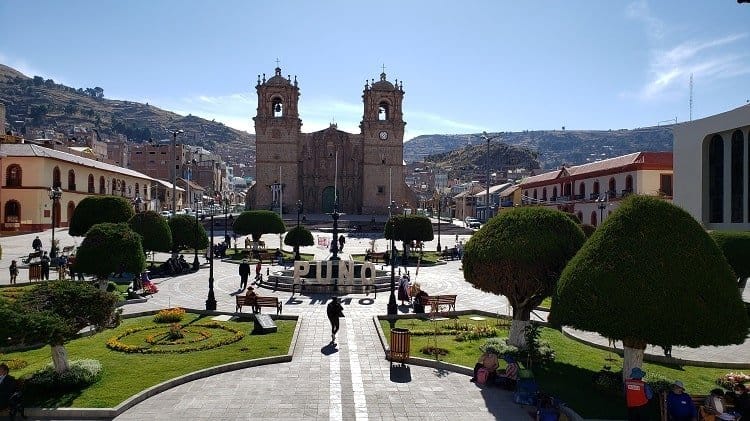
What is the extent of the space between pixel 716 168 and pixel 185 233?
91.6 feet

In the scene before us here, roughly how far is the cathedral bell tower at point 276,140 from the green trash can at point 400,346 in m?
56.0

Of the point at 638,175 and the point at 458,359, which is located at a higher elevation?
the point at 638,175

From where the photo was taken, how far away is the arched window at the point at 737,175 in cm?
2664

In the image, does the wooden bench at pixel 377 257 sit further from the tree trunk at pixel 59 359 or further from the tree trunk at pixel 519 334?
the tree trunk at pixel 59 359

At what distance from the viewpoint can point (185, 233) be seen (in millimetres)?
29500

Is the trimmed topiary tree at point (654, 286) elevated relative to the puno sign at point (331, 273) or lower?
elevated

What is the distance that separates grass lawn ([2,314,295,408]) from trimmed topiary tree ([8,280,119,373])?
0.89m

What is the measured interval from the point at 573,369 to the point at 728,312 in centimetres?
368

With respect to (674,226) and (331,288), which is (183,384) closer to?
(674,226)

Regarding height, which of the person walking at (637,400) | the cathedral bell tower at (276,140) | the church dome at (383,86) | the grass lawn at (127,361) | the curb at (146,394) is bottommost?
the curb at (146,394)

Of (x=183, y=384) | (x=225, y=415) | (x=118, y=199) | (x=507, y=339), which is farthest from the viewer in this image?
(x=118, y=199)

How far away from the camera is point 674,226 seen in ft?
33.7

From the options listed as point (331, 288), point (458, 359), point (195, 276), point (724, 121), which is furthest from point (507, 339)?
point (724, 121)

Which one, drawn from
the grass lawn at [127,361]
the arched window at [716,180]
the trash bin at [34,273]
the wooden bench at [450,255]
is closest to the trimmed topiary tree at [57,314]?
the grass lawn at [127,361]
